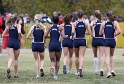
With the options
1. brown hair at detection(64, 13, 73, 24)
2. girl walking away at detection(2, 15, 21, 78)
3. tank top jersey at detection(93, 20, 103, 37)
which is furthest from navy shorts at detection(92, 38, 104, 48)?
girl walking away at detection(2, 15, 21, 78)

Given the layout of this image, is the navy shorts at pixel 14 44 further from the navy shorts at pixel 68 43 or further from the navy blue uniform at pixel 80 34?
the navy shorts at pixel 68 43

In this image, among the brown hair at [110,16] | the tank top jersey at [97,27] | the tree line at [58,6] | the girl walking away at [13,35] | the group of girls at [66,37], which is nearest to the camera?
the group of girls at [66,37]

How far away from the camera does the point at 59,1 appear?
53156 mm

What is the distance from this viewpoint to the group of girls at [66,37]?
61.7 feet

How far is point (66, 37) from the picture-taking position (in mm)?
19234

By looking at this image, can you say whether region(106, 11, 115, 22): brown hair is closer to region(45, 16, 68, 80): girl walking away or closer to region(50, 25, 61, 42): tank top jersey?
region(45, 16, 68, 80): girl walking away

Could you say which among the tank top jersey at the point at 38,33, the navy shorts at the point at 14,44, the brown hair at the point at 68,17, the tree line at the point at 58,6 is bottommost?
the tree line at the point at 58,6

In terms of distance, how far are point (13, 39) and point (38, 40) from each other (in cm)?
88

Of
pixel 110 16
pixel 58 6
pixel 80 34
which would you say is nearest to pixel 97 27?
pixel 80 34

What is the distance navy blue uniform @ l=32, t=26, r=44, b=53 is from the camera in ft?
63.6

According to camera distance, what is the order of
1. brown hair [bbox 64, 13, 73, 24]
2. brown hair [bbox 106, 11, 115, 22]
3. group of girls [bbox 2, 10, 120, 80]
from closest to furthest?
group of girls [bbox 2, 10, 120, 80] → brown hair [bbox 106, 11, 115, 22] → brown hair [bbox 64, 13, 73, 24]

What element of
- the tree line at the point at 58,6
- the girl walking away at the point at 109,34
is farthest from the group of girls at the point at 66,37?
the tree line at the point at 58,6

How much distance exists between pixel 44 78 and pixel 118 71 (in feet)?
13.9

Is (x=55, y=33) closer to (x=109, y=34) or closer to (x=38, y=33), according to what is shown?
(x=38, y=33)
